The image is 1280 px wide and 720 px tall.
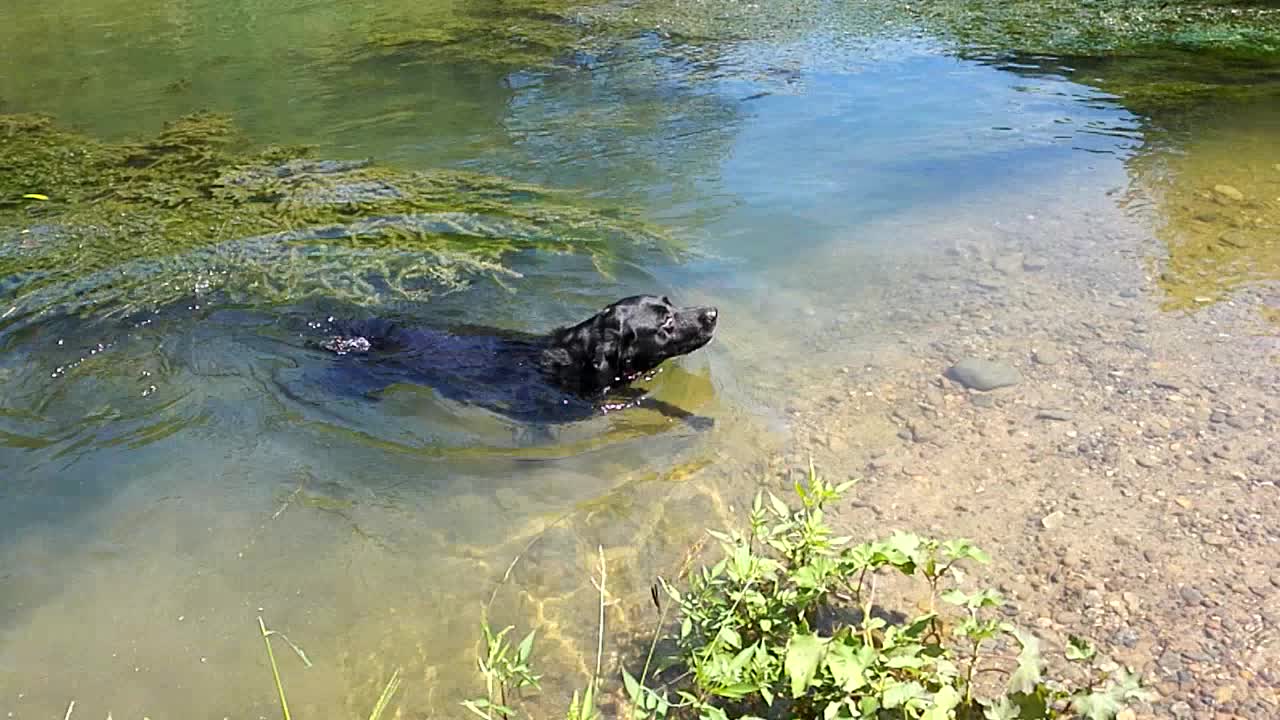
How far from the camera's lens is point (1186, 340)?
5586 mm

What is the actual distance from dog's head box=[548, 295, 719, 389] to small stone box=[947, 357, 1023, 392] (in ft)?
5.00

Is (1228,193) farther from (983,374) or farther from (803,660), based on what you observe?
(803,660)

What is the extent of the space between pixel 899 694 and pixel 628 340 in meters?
3.53

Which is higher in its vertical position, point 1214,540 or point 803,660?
point 803,660

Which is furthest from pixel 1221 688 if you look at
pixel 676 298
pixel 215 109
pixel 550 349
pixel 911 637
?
pixel 215 109

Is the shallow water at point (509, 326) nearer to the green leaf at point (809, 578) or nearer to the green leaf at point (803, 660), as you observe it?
the green leaf at point (809, 578)

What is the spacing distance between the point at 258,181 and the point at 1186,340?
27.0 feet

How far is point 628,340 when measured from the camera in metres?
5.96

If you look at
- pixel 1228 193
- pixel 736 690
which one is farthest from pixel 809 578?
pixel 1228 193

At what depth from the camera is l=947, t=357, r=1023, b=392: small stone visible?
213 inches

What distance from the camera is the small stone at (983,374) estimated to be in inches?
213

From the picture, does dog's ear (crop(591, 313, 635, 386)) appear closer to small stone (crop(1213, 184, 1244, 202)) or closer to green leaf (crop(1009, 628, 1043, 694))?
green leaf (crop(1009, 628, 1043, 694))

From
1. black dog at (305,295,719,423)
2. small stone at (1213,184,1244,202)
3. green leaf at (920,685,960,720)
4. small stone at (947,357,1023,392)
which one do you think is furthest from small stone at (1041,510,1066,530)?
small stone at (1213,184,1244,202)

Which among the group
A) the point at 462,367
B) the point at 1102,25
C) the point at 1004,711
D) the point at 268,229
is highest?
the point at 1102,25
